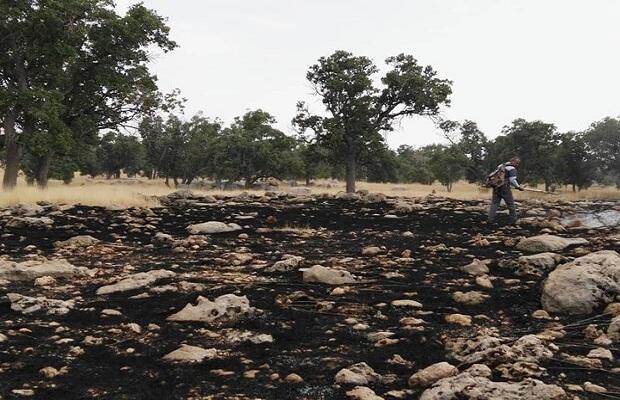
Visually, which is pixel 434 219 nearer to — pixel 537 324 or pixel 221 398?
pixel 537 324

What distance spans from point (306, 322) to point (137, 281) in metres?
2.79

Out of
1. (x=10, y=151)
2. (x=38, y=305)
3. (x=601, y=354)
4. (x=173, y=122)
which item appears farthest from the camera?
(x=173, y=122)

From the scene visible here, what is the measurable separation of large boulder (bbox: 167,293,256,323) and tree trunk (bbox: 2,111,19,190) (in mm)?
21558

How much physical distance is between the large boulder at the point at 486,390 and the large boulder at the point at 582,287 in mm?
2598

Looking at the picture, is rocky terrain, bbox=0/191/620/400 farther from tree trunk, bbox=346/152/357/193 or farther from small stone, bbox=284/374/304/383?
tree trunk, bbox=346/152/357/193

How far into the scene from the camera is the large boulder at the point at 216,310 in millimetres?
5473

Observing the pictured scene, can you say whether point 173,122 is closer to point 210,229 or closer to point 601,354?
point 210,229

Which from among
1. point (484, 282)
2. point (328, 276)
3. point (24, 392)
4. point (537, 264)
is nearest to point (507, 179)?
point (537, 264)

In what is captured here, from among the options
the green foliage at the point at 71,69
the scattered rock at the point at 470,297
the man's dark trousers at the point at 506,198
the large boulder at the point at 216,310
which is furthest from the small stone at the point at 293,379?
the green foliage at the point at 71,69

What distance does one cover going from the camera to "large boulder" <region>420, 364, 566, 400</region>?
3.38 metres

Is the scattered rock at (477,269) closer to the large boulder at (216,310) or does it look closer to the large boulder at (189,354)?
the large boulder at (216,310)

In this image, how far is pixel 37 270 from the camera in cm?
715

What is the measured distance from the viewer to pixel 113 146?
232 feet

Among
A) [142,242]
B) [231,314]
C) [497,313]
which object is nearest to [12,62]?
[142,242]
